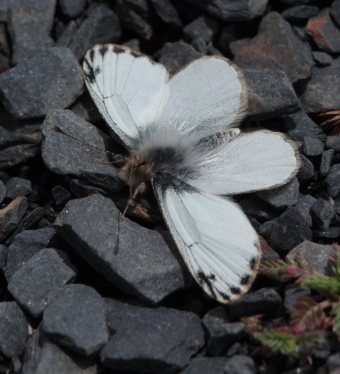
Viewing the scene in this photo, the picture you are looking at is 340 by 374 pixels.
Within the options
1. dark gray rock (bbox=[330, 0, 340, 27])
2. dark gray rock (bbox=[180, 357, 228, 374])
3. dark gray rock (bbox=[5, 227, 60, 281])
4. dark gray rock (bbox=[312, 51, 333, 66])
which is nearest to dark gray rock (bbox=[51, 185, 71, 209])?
dark gray rock (bbox=[5, 227, 60, 281])

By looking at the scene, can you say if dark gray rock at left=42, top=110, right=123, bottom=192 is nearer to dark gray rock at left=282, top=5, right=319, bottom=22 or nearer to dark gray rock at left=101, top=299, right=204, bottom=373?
dark gray rock at left=101, top=299, right=204, bottom=373

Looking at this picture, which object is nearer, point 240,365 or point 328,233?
point 240,365

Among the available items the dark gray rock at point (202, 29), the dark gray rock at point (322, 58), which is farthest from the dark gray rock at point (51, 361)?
the dark gray rock at point (322, 58)

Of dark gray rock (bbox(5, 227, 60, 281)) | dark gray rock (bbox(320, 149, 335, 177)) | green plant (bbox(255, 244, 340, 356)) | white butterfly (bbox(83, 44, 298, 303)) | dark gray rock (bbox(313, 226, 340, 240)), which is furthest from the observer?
dark gray rock (bbox(320, 149, 335, 177))

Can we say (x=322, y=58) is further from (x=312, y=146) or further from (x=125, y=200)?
(x=125, y=200)

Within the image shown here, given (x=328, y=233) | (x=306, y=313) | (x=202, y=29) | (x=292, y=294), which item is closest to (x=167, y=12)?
(x=202, y=29)

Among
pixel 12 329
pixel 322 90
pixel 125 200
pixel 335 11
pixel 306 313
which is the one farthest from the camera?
pixel 335 11

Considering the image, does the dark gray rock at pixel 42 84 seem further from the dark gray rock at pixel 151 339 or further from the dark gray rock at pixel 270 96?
the dark gray rock at pixel 151 339
